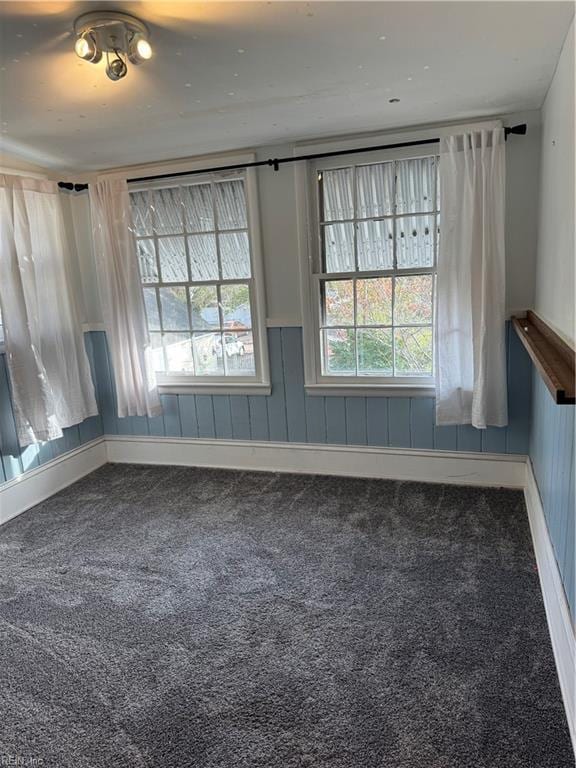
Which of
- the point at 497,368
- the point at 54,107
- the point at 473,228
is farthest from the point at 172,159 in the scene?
the point at 497,368

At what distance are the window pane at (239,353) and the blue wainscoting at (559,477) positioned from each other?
6.30 feet

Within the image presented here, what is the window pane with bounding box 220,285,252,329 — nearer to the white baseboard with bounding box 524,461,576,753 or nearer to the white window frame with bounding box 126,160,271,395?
the white window frame with bounding box 126,160,271,395

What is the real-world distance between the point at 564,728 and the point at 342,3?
93.9 inches

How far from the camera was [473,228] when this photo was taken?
2.90m

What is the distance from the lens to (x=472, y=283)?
295cm

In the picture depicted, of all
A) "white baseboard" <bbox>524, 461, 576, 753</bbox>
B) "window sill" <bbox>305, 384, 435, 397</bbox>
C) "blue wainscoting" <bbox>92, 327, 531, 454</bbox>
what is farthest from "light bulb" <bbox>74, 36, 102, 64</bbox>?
"white baseboard" <bbox>524, 461, 576, 753</bbox>

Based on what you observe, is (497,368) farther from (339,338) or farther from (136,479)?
(136,479)

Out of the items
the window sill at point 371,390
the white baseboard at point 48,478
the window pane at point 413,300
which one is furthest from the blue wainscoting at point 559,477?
the white baseboard at point 48,478

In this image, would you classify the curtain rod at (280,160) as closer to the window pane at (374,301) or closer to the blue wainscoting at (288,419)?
the window pane at (374,301)

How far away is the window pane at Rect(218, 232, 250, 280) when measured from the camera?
3.51m

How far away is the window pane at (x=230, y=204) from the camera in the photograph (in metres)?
3.46

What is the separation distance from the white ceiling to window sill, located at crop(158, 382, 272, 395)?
64.0 inches

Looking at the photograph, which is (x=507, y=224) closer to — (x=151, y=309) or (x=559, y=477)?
(x=559, y=477)

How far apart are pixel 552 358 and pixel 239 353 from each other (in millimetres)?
2311
